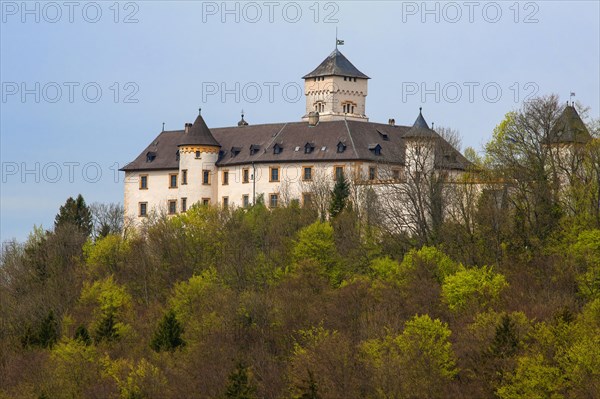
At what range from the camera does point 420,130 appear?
311ft

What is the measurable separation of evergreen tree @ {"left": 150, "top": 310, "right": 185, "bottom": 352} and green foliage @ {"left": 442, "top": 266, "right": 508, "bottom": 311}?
1135 centimetres

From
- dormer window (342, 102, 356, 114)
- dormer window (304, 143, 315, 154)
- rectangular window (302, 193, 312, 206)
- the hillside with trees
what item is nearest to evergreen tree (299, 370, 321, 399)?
the hillside with trees

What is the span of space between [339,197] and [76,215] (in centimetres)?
2224

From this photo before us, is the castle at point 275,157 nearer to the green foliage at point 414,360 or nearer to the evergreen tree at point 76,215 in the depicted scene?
the evergreen tree at point 76,215

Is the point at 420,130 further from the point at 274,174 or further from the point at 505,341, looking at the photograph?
the point at 505,341

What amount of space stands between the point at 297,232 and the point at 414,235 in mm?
6278

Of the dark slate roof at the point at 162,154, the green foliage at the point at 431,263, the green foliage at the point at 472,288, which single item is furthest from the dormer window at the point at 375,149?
the green foliage at the point at 472,288

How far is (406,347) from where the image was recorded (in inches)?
2702

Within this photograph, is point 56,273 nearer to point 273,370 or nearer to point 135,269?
point 135,269

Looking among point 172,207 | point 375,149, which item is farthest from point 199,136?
point 375,149

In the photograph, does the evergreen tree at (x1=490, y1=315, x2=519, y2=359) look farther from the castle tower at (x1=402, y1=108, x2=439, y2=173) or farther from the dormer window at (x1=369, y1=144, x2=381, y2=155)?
the dormer window at (x1=369, y1=144, x2=381, y2=155)

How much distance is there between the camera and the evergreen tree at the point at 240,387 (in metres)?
65.1

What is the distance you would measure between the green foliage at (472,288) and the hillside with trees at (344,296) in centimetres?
8

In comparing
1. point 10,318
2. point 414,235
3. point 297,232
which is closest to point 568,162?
point 414,235
